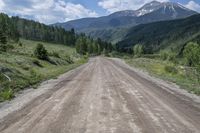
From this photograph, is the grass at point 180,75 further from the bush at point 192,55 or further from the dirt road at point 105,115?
the bush at point 192,55

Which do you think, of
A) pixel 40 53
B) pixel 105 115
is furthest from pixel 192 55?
pixel 105 115

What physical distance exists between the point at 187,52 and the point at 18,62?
102 meters

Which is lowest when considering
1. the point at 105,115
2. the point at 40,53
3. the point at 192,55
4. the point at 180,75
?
the point at 192,55

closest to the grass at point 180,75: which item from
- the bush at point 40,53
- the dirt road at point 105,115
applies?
the dirt road at point 105,115

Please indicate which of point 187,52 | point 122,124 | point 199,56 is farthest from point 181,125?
point 187,52

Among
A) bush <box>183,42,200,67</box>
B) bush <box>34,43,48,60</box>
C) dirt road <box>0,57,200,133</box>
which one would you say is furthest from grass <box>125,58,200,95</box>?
bush <box>183,42,200,67</box>

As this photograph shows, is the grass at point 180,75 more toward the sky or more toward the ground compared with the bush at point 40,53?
more toward the ground

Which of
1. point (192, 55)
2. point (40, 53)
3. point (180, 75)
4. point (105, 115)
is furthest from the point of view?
point (192, 55)

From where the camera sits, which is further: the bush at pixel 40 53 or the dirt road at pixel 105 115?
the bush at pixel 40 53

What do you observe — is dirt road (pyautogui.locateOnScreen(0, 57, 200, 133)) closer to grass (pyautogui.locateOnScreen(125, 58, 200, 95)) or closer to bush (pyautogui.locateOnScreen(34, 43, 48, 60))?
grass (pyautogui.locateOnScreen(125, 58, 200, 95))

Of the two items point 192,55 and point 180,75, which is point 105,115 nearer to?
point 180,75

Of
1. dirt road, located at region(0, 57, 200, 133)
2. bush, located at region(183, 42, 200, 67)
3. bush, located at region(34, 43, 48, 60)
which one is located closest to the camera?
dirt road, located at region(0, 57, 200, 133)

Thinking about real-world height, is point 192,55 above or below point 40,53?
below

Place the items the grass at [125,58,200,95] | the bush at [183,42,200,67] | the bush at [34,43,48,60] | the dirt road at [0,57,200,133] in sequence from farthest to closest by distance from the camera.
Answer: the bush at [183,42,200,67] < the bush at [34,43,48,60] < the grass at [125,58,200,95] < the dirt road at [0,57,200,133]
